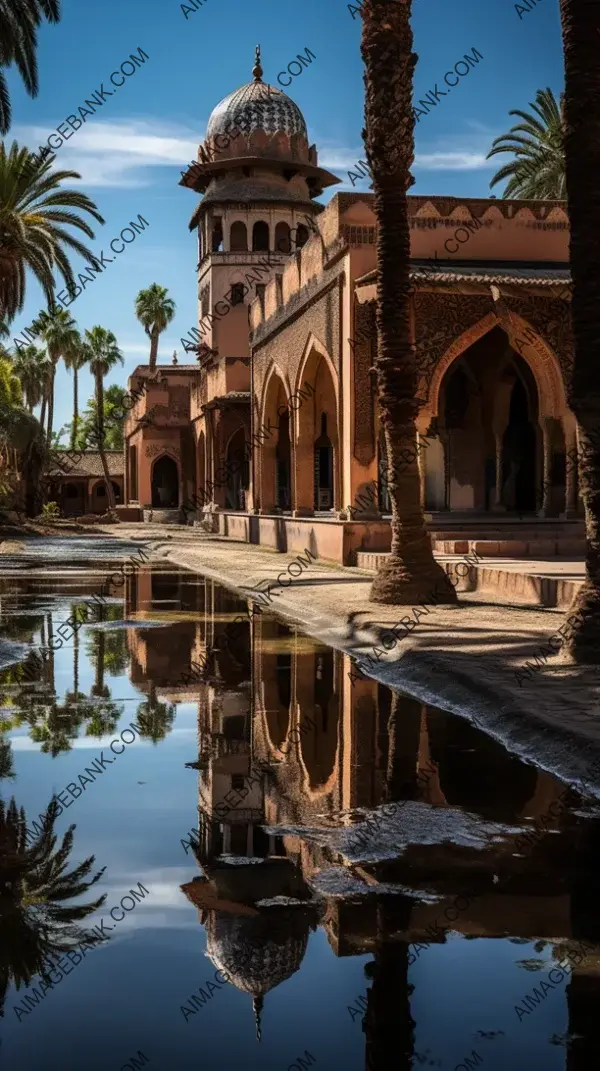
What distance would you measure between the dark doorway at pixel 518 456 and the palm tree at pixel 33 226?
15.0 meters

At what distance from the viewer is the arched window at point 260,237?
197 ft

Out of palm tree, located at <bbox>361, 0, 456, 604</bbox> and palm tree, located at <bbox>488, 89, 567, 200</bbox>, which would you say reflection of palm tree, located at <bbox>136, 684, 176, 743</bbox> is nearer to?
palm tree, located at <bbox>361, 0, 456, 604</bbox>

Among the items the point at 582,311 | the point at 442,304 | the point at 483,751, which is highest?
the point at 442,304

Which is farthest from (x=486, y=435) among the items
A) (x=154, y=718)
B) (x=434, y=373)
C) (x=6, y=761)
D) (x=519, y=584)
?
(x=6, y=761)

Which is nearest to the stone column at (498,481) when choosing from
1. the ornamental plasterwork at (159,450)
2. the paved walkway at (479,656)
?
the paved walkway at (479,656)

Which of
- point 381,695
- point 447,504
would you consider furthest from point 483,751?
point 447,504

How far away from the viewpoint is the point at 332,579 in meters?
21.0

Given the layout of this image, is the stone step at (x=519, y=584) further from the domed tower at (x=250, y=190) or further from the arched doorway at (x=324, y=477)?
the domed tower at (x=250, y=190)

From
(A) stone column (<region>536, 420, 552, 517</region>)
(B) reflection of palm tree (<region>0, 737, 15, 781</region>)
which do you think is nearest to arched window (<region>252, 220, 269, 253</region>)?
(A) stone column (<region>536, 420, 552, 517</region>)

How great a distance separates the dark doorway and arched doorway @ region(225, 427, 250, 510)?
2367 centimetres

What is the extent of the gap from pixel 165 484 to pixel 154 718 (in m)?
59.9

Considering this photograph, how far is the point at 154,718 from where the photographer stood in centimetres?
934

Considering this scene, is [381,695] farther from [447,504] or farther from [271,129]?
[271,129]

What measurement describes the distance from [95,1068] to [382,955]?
4.01ft
